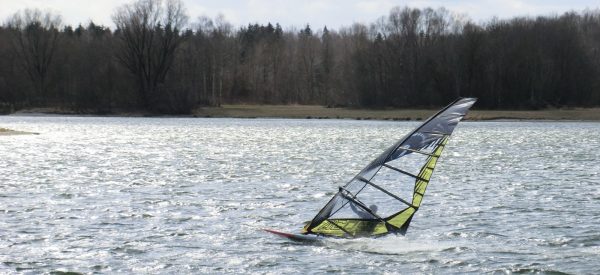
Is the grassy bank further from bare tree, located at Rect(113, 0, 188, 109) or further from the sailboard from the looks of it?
the sailboard

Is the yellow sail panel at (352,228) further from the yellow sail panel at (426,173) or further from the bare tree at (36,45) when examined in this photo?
the bare tree at (36,45)

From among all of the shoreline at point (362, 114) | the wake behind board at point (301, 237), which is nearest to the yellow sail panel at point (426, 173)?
the wake behind board at point (301, 237)

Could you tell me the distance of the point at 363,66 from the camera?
9588 cm

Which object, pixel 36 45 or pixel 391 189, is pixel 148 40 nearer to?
pixel 36 45

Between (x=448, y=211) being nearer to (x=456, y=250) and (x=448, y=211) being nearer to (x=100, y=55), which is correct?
(x=456, y=250)

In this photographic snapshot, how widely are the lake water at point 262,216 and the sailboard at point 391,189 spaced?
0.29 meters

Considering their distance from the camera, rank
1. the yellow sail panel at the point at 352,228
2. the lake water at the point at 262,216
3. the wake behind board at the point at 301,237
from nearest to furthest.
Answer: the lake water at the point at 262,216 → the yellow sail panel at the point at 352,228 → the wake behind board at the point at 301,237

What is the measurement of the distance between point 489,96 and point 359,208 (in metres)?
75.3

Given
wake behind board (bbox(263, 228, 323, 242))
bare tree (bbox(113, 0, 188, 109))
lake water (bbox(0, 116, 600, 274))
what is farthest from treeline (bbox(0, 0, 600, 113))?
wake behind board (bbox(263, 228, 323, 242))

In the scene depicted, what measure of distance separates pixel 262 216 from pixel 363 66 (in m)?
81.4

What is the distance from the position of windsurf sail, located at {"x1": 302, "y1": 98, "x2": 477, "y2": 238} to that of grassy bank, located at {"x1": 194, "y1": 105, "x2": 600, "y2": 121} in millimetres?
63243

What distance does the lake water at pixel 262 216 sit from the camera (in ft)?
37.8

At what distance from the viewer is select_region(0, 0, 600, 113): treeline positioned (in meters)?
85.3

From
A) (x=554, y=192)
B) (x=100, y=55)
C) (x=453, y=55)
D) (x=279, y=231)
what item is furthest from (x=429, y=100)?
(x=279, y=231)
